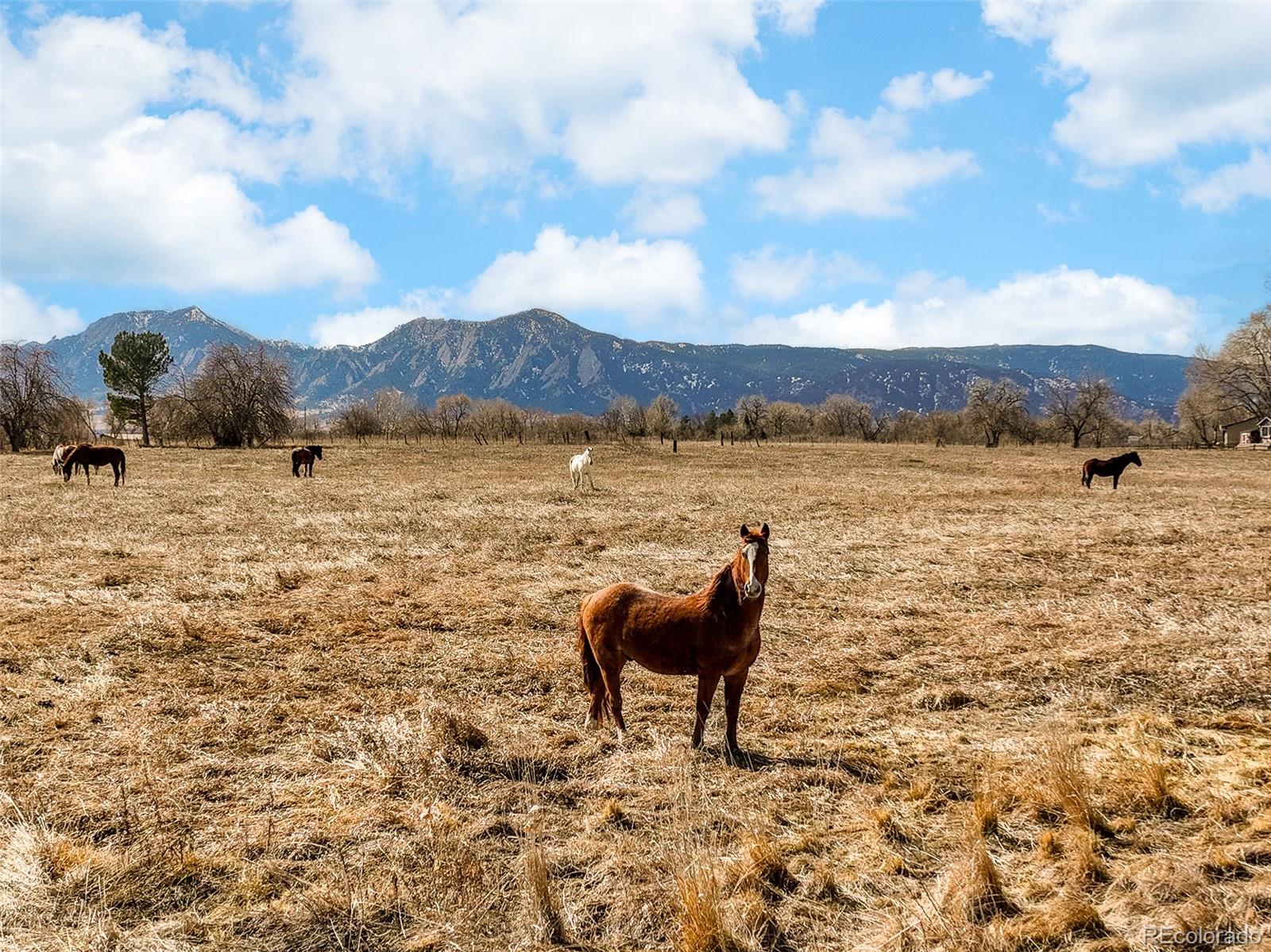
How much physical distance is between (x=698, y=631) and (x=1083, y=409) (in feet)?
331

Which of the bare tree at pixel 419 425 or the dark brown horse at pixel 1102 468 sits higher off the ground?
the bare tree at pixel 419 425

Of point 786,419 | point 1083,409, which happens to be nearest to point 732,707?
point 1083,409

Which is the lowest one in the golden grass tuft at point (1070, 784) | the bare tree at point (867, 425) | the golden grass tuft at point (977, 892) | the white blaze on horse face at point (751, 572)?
the golden grass tuft at point (977, 892)

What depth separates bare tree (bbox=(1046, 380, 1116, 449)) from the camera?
85375mm

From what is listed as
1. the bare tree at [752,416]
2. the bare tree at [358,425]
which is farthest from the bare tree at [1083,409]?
the bare tree at [358,425]

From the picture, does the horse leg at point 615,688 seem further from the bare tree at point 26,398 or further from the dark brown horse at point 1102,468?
the bare tree at point 26,398

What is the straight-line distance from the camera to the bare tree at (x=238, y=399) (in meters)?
70.9

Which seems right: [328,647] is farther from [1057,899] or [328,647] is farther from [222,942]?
[1057,899]

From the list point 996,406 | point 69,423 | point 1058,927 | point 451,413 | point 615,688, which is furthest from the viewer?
point 451,413

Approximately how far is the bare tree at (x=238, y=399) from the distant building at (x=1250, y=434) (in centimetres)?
10764

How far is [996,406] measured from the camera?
94.1m

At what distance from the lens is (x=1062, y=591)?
37.7 feet

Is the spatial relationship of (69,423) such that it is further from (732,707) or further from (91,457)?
(732,707)

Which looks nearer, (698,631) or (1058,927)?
(1058,927)
